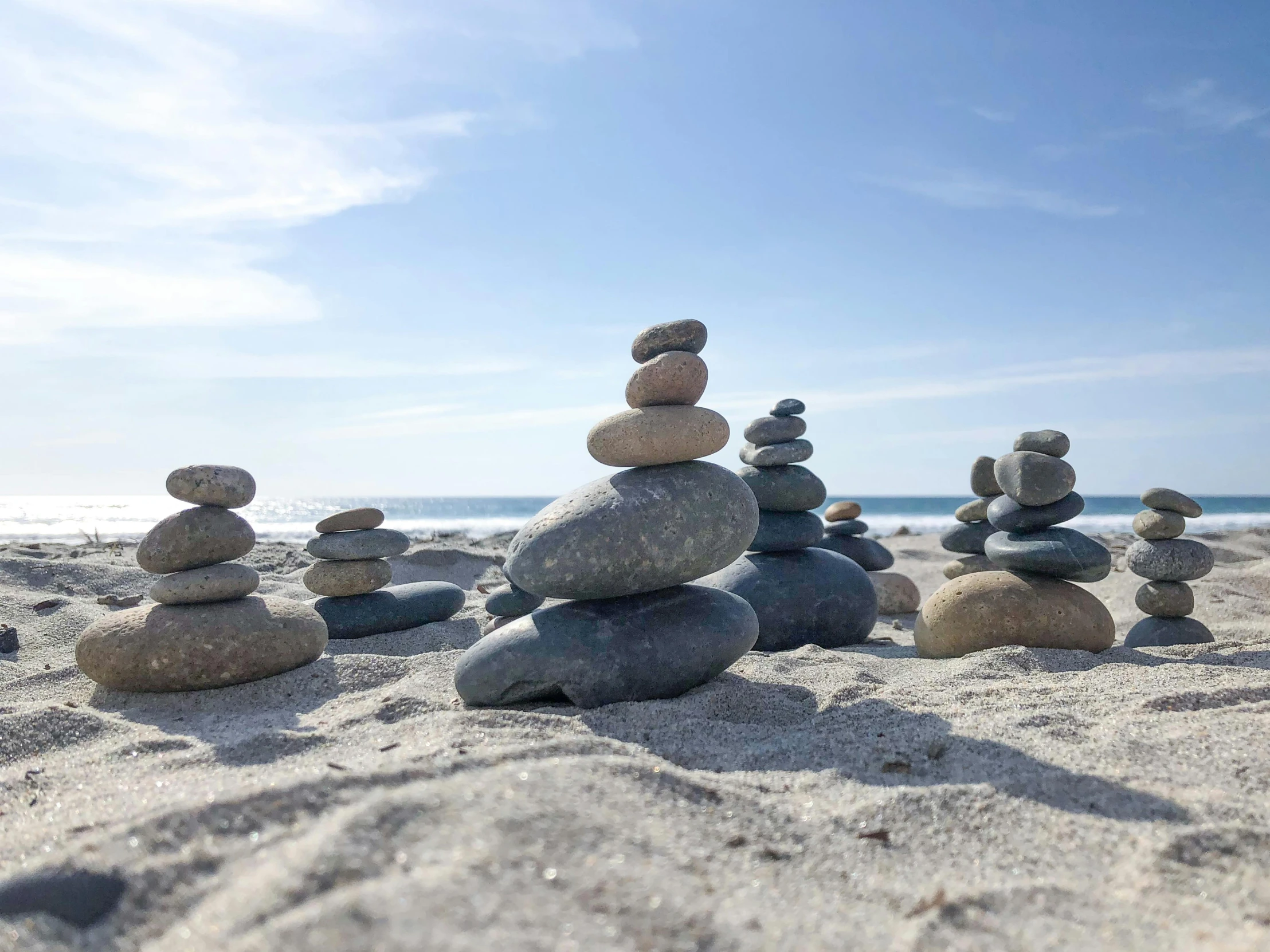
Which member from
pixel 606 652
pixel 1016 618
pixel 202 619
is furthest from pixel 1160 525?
pixel 202 619

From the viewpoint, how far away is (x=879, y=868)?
219 centimetres

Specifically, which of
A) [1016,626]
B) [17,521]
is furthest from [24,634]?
[17,521]

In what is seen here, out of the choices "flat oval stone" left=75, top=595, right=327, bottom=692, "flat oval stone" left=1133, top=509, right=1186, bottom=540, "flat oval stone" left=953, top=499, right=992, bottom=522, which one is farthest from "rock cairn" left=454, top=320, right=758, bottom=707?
"flat oval stone" left=953, top=499, right=992, bottom=522

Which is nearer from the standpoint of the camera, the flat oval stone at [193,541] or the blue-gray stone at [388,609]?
the flat oval stone at [193,541]

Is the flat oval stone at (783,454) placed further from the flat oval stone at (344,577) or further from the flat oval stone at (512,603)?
the flat oval stone at (344,577)

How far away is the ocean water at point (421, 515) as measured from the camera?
Result: 28.1 metres

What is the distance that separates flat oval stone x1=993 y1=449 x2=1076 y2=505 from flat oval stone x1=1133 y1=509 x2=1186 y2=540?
68cm

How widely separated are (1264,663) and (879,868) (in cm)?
409

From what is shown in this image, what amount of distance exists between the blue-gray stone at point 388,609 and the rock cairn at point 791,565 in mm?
2166

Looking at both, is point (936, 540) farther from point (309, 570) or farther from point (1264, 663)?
point (309, 570)

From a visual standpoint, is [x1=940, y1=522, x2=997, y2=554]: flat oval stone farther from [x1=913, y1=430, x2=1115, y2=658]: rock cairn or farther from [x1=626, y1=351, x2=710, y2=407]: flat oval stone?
[x1=626, y1=351, x2=710, y2=407]: flat oval stone

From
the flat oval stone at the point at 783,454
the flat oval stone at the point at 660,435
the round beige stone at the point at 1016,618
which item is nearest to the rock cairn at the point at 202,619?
the flat oval stone at the point at 660,435

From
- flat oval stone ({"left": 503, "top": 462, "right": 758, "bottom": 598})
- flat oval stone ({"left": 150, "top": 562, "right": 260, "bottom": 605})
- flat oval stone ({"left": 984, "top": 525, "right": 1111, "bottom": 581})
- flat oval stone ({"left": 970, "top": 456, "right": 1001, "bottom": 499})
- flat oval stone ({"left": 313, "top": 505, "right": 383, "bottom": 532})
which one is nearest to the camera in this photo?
flat oval stone ({"left": 503, "top": 462, "right": 758, "bottom": 598})

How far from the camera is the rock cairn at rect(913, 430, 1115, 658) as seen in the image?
17.6 ft
